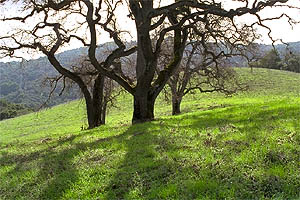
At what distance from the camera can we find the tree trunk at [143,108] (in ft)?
51.4

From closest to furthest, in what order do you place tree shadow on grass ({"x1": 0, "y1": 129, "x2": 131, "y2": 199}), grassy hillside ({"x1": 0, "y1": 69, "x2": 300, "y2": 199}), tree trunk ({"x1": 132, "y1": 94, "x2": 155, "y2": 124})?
grassy hillside ({"x1": 0, "y1": 69, "x2": 300, "y2": 199}) → tree shadow on grass ({"x1": 0, "y1": 129, "x2": 131, "y2": 199}) → tree trunk ({"x1": 132, "y1": 94, "x2": 155, "y2": 124})

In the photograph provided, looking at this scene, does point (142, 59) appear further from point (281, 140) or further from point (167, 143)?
point (281, 140)

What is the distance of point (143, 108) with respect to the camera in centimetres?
1573

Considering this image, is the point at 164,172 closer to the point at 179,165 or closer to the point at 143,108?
the point at 179,165

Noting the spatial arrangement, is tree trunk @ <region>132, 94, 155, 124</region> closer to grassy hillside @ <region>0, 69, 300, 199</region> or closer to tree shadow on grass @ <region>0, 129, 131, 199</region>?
grassy hillside @ <region>0, 69, 300, 199</region>

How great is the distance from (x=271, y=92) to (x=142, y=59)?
124ft

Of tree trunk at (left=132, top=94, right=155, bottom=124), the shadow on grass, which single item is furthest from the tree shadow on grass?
tree trunk at (left=132, top=94, right=155, bottom=124)

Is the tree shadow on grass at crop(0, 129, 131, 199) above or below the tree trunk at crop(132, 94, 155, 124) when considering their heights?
below

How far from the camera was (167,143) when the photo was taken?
364 inches

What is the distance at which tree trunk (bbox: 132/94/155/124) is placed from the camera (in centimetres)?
1565

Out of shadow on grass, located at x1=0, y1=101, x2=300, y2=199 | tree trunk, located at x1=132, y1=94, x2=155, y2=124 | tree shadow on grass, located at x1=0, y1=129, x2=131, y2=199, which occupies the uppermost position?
tree trunk, located at x1=132, y1=94, x2=155, y2=124

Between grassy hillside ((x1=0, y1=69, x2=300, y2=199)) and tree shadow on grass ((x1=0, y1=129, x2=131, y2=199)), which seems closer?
grassy hillside ((x1=0, y1=69, x2=300, y2=199))

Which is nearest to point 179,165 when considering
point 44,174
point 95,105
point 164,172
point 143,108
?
point 164,172

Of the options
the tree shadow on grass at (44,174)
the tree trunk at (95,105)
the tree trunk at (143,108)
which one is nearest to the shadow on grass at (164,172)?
the tree shadow on grass at (44,174)
